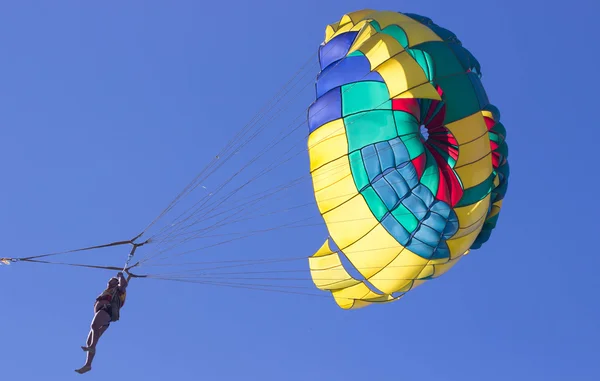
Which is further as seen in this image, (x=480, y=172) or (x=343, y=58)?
(x=343, y=58)

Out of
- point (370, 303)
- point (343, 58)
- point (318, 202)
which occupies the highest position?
point (343, 58)

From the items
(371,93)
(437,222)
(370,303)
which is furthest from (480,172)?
(370,303)

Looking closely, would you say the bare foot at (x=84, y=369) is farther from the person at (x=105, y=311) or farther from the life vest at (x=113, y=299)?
the life vest at (x=113, y=299)

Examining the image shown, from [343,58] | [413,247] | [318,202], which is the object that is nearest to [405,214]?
[413,247]

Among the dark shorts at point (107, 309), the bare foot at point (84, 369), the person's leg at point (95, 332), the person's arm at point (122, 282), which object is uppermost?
the person's arm at point (122, 282)

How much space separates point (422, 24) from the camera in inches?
508

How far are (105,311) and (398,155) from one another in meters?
4.29

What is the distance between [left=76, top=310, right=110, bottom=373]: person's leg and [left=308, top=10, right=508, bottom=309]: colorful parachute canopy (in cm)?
330

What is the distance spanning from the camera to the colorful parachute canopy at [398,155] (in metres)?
12.2

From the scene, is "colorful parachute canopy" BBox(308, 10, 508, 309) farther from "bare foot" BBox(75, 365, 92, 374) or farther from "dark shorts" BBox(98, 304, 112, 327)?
"bare foot" BBox(75, 365, 92, 374)

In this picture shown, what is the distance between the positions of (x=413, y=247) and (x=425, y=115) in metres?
1.81

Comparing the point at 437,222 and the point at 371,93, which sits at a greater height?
the point at 371,93

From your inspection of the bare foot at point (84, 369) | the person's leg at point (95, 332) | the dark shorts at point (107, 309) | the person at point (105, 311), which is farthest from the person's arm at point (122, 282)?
the bare foot at point (84, 369)

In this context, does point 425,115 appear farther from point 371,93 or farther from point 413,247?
point 413,247
